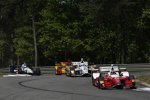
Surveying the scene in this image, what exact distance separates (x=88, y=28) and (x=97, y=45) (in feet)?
7.63

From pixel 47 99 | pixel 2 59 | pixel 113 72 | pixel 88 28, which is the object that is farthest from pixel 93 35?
pixel 47 99

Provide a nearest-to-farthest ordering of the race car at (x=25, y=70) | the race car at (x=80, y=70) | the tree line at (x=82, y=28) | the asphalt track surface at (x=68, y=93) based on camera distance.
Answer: the asphalt track surface at (x=68, y=93)
the race car at (x=80, y=70)
the race car at (x=25, y=70)
the tree line at (x=82, y=28)

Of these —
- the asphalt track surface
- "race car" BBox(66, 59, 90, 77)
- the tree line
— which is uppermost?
the tree line

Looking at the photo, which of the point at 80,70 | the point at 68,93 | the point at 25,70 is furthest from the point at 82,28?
the point at 68,93

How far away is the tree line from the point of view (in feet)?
166

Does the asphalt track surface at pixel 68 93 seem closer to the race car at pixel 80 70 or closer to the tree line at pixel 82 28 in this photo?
the race car at pixel 80 70

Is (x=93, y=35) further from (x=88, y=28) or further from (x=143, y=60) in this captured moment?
(x=143, y=60)

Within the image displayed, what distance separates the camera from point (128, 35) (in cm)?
5275

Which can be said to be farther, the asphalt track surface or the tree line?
the tree line

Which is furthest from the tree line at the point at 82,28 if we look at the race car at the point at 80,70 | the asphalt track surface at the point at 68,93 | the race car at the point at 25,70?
the asphalt track surface at the point at 68,93

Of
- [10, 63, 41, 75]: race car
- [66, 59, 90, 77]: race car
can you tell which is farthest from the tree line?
[66, 59, 90, 77]: race car

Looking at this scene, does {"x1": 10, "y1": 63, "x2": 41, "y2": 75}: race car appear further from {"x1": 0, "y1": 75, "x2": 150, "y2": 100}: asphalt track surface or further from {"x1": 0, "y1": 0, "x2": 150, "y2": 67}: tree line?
{"x1": 0, "y1": 75, "x2": 150, "y2": 100}: asphalt track surface

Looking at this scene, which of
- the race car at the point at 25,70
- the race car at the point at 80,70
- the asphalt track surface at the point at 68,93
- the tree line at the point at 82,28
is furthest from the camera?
the tree line at the point at 82,28

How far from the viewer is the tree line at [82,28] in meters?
50.7
